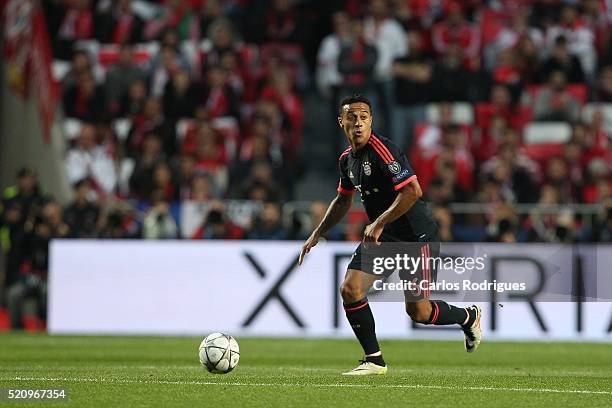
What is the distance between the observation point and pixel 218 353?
955 cm

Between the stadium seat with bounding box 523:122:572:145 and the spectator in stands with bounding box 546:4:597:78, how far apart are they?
140 centimetres

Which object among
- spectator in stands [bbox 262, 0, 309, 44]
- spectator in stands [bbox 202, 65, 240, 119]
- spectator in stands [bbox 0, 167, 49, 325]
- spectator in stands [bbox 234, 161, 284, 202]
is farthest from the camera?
spectator in stands [bbox 262, 0, 309, 44]

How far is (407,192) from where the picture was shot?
924 centimetres

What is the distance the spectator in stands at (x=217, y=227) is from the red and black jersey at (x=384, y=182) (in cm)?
666

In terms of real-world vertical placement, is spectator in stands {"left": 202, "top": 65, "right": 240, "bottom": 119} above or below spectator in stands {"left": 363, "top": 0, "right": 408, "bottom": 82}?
below

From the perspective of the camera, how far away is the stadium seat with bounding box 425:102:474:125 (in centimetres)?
1930

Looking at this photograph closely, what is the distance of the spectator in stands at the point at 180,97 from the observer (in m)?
19.8

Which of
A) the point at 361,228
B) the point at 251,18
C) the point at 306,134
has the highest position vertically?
the point at 251,18

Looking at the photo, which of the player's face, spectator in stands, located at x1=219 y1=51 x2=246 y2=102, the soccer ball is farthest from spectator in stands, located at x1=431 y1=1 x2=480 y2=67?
the soccer ball

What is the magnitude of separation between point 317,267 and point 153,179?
142 inches

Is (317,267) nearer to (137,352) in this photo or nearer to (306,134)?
(137,352)

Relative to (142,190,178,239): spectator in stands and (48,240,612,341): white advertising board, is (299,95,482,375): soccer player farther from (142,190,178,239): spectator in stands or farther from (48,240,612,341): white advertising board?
(142,190,178,239): spectator in stands

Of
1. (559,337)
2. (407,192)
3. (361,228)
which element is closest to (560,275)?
(559,337)

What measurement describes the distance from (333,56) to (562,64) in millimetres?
3513
